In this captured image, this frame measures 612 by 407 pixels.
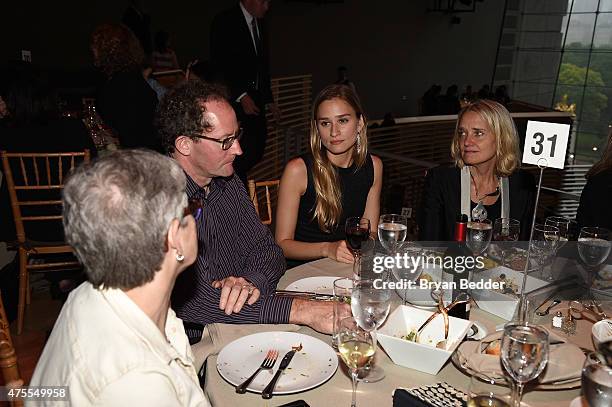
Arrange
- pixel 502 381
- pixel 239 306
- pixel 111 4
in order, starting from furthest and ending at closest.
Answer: pixel 111 4 → pixel 239 306 → pixel 502 381

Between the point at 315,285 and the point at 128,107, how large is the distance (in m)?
2.77

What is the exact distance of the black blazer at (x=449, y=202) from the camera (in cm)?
288

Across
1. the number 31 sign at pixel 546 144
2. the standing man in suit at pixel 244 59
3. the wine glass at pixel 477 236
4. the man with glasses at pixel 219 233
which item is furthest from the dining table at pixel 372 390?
the standing man in suit at pixel 244 59

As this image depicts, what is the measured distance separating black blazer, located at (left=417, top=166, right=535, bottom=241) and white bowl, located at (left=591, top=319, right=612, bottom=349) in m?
1.37

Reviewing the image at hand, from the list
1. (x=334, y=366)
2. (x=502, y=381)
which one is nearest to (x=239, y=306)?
(x=334, y=366)

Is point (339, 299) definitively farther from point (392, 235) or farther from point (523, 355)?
point (523, 355)

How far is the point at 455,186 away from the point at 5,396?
2288mm

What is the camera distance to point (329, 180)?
2.80 meters

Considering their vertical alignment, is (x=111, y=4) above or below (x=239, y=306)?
above

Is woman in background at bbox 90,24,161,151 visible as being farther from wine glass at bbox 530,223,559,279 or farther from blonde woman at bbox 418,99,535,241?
wine glass at bbox 530,223,559,279

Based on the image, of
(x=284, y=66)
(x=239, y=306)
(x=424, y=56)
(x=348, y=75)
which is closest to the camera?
(x=239, y=306)

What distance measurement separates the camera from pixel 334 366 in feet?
4.73

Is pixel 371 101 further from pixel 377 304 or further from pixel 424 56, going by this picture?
pixel 377 304

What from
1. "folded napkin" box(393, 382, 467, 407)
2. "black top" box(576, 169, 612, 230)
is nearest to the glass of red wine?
"folded napkin" box(393, 382, 467, 407)
